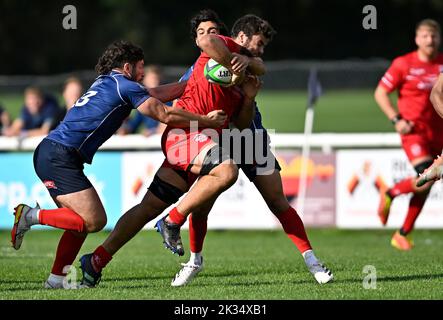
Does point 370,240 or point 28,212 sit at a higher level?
point 28,212

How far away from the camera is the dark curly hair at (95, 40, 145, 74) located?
857 centimetres

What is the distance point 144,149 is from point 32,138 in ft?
5.59

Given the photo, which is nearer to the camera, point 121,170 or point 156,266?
point 156,266

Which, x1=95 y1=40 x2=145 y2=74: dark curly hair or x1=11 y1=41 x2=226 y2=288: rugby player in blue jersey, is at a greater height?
x1=95 y1=40 x2=145 y2=74: dark curly hair

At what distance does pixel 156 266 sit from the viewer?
10.5m

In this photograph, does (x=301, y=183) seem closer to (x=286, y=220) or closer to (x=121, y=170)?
(x=121, y=170)

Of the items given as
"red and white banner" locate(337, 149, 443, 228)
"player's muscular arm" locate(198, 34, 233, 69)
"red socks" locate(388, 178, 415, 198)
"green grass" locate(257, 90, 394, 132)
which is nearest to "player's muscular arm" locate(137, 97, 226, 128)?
"player's muscular arm" locate(198, 34, 233, 69)

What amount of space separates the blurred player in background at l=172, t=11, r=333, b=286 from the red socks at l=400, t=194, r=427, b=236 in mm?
3737

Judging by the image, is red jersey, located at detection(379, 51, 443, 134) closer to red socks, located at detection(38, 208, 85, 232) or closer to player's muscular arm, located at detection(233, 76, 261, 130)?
player's muscular arm, located at detection(233, 76, 261, 130)

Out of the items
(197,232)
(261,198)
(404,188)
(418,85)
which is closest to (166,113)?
(197,232)

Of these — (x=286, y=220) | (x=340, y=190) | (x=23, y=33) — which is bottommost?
(x=23, y=33)

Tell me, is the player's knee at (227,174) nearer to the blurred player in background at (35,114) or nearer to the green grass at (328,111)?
the blurred player in background at (35,114)

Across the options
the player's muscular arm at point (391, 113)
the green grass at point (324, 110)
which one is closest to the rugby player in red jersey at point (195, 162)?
the player's muscular arm at point (391, 113)
